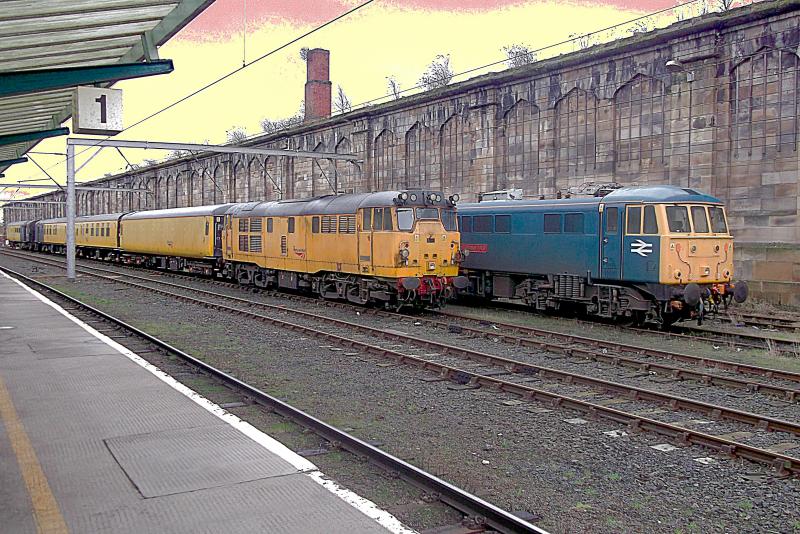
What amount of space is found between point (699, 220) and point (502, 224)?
18.5ft

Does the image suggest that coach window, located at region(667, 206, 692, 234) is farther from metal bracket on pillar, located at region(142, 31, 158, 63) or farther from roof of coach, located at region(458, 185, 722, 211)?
metal bracket on pillar, located at region(142, 31, 158, 63)

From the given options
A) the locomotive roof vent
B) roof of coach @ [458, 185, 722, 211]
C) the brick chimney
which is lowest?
roof of coach @ [458, 185, 722, 211]

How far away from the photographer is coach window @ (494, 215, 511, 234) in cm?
1966

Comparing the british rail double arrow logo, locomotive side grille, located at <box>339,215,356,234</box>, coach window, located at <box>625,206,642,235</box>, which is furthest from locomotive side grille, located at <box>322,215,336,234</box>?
the british rail double arrow logo

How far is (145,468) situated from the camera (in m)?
6.35

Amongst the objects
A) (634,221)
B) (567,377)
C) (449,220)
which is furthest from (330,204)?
(567,377)

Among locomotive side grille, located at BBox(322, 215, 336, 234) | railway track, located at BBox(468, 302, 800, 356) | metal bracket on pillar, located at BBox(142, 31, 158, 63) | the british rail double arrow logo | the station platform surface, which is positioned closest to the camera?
the station platform surface

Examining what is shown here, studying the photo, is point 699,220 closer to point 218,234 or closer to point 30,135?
point 30,135

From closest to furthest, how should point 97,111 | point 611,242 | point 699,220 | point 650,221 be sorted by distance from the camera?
point 97,111, point 650,221, point 699,220, point 611,242

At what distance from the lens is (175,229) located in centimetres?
3306

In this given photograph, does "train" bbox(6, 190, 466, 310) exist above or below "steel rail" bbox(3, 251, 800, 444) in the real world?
above

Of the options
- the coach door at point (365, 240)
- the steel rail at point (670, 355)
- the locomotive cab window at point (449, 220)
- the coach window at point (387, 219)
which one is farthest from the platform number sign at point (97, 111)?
the locomotive cab window at point (449, 220)

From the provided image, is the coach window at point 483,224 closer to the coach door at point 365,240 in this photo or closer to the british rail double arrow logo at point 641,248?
the coach door at point 365,240

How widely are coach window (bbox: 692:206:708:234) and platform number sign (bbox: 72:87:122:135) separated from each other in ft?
39.0
